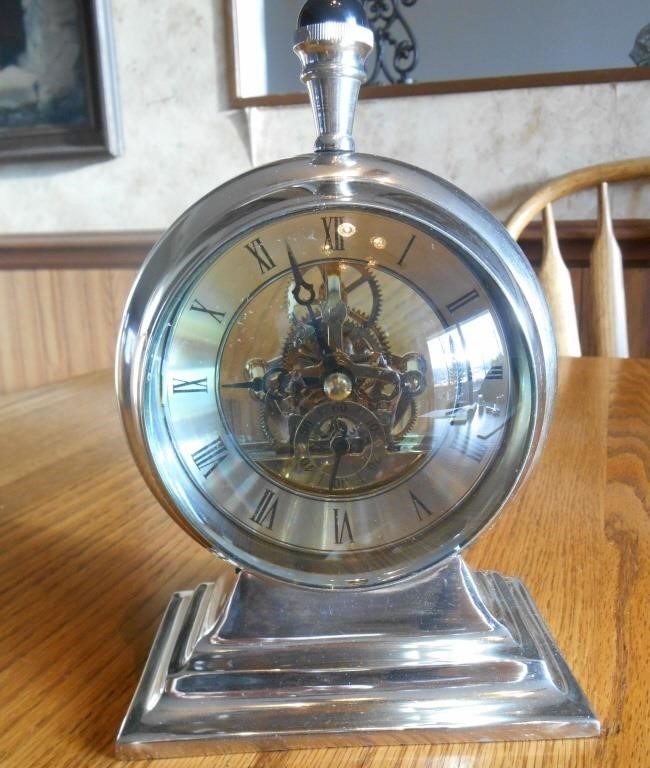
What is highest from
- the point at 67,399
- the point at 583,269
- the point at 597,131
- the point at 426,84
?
the point at 426,84

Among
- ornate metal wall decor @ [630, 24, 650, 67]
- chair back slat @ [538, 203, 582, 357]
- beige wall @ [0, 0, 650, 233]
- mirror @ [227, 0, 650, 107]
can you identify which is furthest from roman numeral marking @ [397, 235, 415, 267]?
mirror @ [227, 0, 650, 107]

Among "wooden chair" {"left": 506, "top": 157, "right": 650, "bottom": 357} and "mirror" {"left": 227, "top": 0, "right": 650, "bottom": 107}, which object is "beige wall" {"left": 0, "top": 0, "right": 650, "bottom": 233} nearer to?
"wooden chair" {"left": 506, "top": 157, "right": 650, "bottom": 357}

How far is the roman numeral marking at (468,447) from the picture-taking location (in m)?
0.37

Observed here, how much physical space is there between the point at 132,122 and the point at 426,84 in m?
0.65

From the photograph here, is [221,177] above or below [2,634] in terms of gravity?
above

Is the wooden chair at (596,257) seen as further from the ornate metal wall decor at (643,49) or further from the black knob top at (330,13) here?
the black knob top at (330,13)

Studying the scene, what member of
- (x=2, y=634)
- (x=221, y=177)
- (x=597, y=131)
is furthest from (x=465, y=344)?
(x=221, y=177)

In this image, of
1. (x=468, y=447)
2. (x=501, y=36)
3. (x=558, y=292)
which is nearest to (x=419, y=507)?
(x=468, y=447)

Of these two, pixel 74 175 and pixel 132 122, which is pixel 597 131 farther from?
pixel 74 175

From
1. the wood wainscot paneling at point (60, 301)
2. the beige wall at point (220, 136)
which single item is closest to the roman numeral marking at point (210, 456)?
the beige wall at point (220, 136)

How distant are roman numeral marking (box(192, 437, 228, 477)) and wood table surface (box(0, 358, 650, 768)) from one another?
10 centimetres

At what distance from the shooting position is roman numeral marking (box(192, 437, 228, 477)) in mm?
372

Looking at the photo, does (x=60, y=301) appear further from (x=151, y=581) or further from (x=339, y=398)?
(x=339, y=398)

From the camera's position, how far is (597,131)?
1403 mm
